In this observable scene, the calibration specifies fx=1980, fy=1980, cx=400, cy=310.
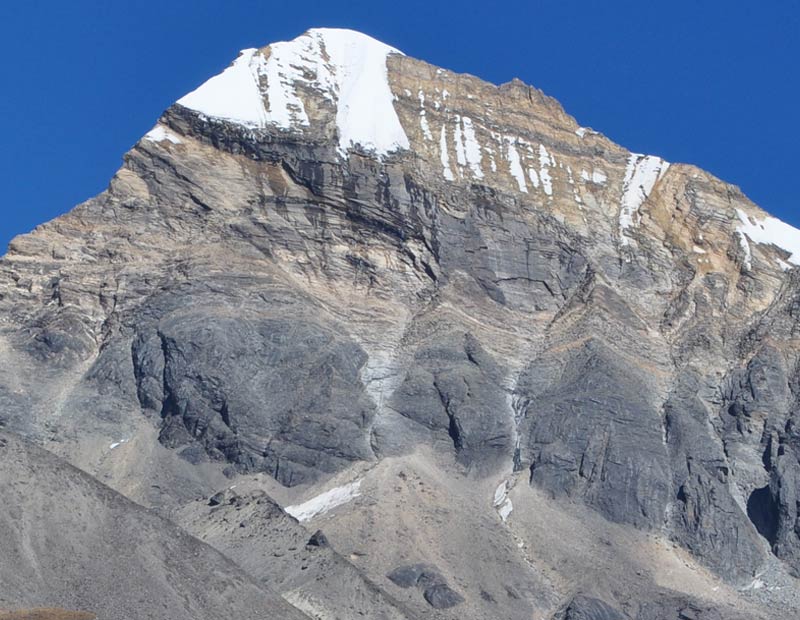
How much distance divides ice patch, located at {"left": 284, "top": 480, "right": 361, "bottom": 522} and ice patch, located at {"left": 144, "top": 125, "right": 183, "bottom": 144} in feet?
102

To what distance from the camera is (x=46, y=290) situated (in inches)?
4833

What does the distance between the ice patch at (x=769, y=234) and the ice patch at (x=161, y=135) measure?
39203 mm

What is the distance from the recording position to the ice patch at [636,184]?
13625cm

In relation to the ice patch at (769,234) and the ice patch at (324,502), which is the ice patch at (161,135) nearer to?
the ice patch at (324,502)

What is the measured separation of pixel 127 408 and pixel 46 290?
12664 millimetres

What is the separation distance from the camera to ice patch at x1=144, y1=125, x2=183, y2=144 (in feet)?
424

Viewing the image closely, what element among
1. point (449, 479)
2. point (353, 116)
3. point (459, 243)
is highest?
point (353, 116)

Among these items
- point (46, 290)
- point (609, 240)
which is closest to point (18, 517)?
point (46, 290)

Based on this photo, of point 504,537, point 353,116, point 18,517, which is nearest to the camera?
point 18,517

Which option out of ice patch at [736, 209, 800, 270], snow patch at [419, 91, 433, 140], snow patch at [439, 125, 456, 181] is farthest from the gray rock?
ice patch at [736, 209, 800, 270]

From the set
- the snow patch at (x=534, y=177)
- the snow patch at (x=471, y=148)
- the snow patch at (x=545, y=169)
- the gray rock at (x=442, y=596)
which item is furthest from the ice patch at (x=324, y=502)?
the snow patch at (x=545, y=169)

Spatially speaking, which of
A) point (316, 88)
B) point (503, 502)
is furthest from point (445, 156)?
point (503, 502)

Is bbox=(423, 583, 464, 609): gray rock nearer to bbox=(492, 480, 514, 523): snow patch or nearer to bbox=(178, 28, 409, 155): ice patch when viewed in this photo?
bbox=(492, 480, 514, 523): snow patch

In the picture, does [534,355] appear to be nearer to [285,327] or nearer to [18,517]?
[285,327]
